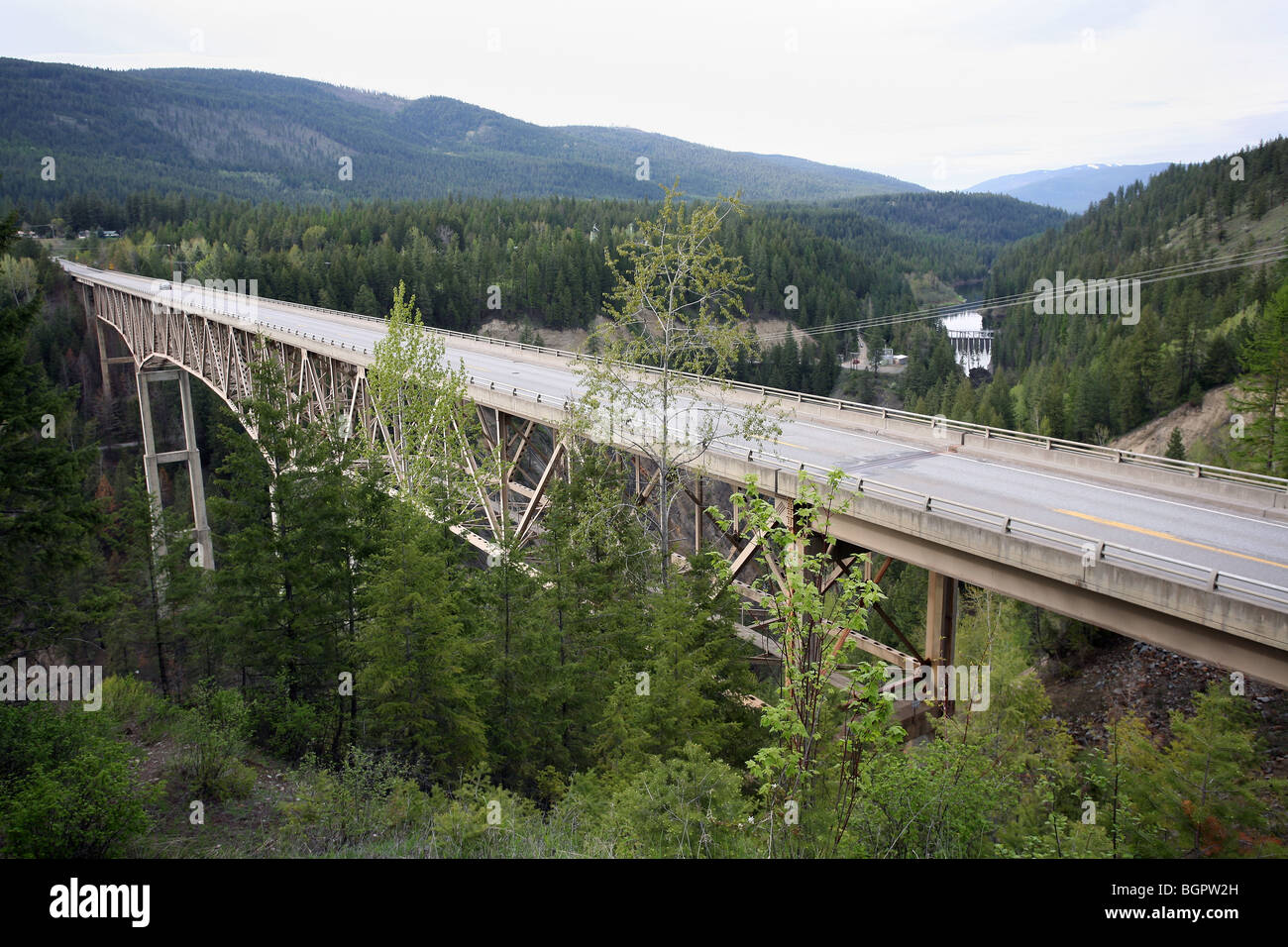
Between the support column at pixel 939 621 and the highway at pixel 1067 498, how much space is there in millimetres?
1747

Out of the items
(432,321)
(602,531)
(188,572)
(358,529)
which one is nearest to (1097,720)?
(602,531)

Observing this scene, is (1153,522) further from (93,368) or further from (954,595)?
(93,368)

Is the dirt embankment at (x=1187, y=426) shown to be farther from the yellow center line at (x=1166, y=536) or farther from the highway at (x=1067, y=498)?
the yellow center line at (x=1166, y=536)

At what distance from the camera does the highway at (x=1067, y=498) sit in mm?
13562

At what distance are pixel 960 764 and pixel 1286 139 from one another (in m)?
180

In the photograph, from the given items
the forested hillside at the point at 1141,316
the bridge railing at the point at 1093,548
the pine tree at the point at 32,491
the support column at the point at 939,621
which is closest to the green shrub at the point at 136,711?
the pine tree at the point at 32,491

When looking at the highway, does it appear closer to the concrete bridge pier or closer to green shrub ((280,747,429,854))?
green shrub ((280,747,429,854))

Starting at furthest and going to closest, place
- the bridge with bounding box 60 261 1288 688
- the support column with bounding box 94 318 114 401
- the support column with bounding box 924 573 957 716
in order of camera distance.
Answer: the support column with bounding box 94 318 114 401 → the support column with bounding box 924 573 957 716 → the bridge with bounding box 60 261 1288 688

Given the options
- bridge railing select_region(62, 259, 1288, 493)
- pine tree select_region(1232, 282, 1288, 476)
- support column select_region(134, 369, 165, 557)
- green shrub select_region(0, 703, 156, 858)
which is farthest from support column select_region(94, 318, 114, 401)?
pine tree select_region(1232, 282, 1288, 476)

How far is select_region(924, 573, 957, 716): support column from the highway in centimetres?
175

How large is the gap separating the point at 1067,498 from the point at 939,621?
3.83 meters

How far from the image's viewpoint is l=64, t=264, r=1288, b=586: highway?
13562 mm

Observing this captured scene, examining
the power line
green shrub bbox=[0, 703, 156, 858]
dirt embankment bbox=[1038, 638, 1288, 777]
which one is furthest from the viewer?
the power line

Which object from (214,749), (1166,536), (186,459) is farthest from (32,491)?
(186,459)
